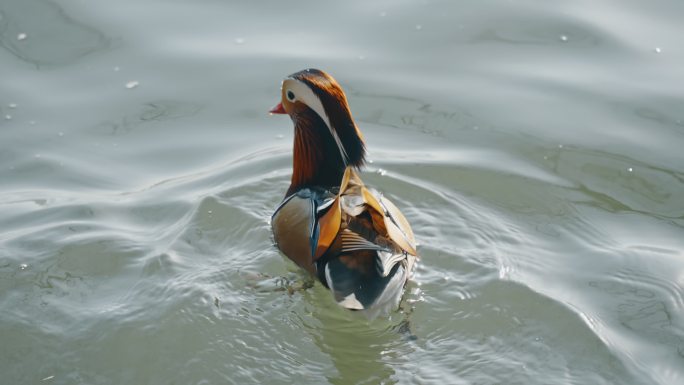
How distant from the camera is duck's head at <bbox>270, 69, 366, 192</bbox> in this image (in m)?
6.14

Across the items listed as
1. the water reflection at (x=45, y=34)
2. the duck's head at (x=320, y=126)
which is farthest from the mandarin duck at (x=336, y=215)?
the water reflection at (x=45, y=34)

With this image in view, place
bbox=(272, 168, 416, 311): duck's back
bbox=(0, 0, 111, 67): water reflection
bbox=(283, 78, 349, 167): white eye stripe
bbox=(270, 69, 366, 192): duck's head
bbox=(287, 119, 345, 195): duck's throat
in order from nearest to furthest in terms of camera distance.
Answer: bbox=(272, 168, 416, 311): duck's back
bbox=(270, 69, 366, 192): duck's head
bbox=(283, 78, 349, 167): white eye stripe
bbox=(287, 119, 345, 195): duck's throat
bbox=(0, 0, 111, 67): water reflection

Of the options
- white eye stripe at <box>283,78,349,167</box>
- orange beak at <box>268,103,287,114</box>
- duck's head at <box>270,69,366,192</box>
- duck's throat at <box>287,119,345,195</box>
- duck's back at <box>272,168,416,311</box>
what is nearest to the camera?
duck's back at <box>272,168,416,311</box>

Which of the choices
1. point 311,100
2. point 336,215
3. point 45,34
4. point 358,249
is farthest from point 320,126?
point 45,34

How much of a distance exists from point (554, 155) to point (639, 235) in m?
1.12

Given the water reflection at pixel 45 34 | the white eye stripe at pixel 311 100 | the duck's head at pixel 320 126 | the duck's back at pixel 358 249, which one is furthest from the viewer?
the water reflection at pixel 45 34

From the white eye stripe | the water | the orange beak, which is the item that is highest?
the white eye stripe

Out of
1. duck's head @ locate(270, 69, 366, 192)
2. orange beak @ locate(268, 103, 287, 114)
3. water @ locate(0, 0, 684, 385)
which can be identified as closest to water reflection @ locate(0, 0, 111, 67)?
water @ locate(0, 0, 684, 385)

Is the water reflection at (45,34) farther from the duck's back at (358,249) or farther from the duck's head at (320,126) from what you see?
the duck's back at (358,249)

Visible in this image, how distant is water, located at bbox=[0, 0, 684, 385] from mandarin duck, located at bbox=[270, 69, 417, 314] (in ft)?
0.92

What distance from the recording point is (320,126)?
21.2 ft

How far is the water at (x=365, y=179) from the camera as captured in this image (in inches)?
211

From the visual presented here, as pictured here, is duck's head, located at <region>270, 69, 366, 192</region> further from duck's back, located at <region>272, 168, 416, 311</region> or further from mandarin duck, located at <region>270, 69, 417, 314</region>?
duck's back, located at <region>272, 168, 416, 311</region>

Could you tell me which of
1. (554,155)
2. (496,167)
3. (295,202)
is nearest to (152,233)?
(295,202)
